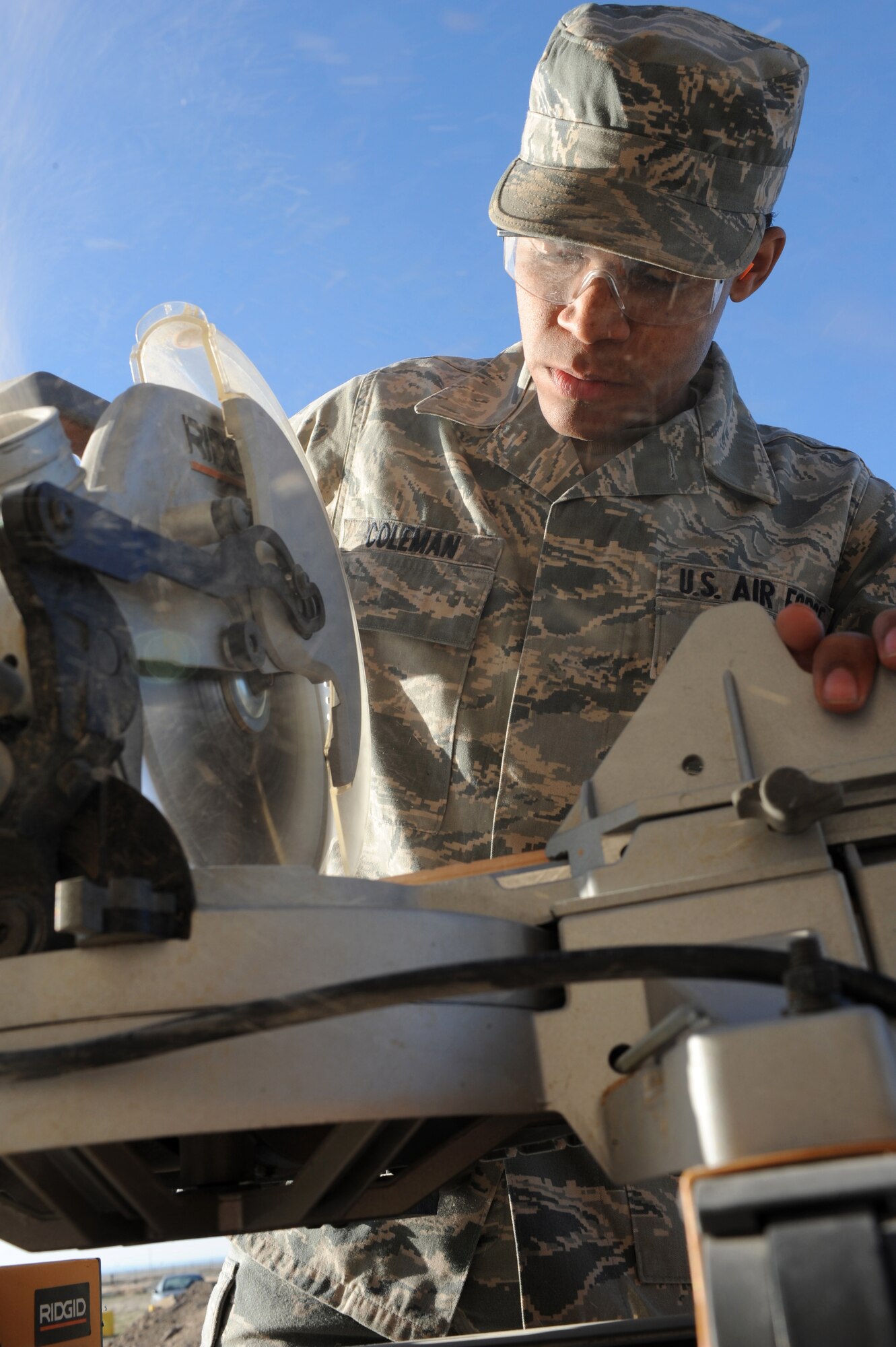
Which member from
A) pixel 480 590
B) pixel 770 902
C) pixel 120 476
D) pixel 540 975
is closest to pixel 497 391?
pixel 480 590

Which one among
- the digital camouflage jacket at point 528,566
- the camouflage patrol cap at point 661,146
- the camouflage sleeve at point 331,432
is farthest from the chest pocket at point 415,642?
the camouflage patrol cap at point 661,146

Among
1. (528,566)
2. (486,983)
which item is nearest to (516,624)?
(528,566)

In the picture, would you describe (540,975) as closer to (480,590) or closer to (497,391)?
(480,590)

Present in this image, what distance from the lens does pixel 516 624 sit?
190 cm

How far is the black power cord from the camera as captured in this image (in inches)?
24.4

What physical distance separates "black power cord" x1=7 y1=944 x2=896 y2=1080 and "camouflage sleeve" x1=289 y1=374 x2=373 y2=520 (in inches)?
60.6

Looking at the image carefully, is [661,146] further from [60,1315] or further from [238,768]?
[60,1315]

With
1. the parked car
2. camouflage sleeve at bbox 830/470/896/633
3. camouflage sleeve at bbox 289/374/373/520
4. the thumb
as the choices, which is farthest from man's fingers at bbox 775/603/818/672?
the parked car

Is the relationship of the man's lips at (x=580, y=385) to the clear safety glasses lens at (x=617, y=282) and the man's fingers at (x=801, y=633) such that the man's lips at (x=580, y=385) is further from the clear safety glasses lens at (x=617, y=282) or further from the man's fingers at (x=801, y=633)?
the man's fingers at (x=801, y=633)

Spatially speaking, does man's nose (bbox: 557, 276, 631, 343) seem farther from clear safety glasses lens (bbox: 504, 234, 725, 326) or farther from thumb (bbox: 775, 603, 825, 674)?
thumb (bbox: 775, 603, 825, 674)

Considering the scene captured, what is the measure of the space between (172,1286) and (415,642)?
12602mm

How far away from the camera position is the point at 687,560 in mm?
1899

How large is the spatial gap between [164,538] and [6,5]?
Answer: 0.60 meters

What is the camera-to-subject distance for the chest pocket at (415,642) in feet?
5.96
